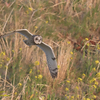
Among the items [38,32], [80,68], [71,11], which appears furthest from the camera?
[71,11]

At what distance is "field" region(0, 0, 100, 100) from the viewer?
329cm

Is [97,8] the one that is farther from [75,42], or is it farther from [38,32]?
[38,32]

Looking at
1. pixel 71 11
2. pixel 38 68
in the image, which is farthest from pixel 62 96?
pixel 71 11

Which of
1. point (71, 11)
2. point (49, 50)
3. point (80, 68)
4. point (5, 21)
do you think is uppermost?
point (71, 11)

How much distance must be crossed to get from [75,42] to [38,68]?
1545 mm

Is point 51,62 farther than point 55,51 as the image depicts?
No

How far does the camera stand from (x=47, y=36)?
4.66 m

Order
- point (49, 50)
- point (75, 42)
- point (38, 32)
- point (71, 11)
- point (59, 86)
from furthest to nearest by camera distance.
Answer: point (71, 11), point (75, 42), point (38, 32), point (59, 86), point (49, 50)

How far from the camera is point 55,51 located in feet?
14.0

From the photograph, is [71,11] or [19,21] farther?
[71,11]

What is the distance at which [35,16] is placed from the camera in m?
4.95

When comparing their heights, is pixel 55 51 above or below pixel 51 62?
above

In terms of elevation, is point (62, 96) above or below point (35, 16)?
below

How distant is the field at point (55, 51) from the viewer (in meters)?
3.29
